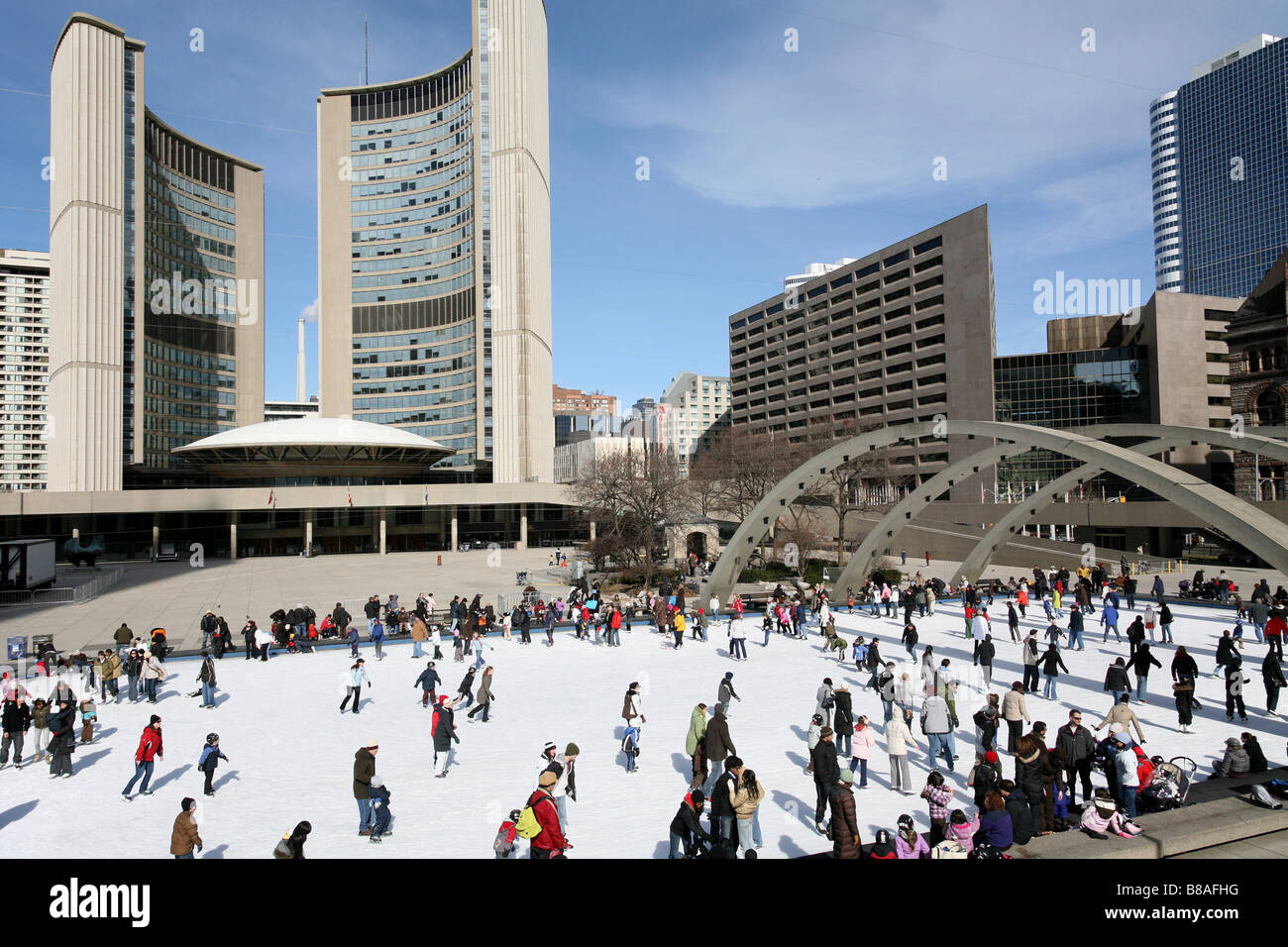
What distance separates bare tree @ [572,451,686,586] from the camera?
41406 mm

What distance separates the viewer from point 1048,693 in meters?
14.9

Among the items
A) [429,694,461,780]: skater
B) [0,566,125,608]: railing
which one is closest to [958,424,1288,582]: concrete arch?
[429,694,461,780]: skater

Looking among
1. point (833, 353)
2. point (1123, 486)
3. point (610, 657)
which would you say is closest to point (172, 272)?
point (833, 353)

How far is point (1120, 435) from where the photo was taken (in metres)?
22.0

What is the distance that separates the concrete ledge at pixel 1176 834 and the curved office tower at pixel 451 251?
69.7 m

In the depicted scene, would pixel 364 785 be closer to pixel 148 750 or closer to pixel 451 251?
pixel 148 750

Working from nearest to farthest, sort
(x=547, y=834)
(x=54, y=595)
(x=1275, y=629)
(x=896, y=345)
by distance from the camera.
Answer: (x=547, y=834)
(x=1275, y=629)
(x=54, y=595)
(x=896, y=345)

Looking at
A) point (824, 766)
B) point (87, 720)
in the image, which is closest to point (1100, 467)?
point (824, 766)

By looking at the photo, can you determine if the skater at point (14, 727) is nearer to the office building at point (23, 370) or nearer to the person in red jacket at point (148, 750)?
the person in red jacket at point (148, 750)

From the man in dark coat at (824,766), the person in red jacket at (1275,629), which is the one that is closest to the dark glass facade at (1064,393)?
the person in red jacket at (1275,629)

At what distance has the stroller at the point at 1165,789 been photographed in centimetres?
884

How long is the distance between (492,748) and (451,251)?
8327 centimetres

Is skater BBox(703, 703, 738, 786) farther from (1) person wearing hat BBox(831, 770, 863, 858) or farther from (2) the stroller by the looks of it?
(2) the stroller
